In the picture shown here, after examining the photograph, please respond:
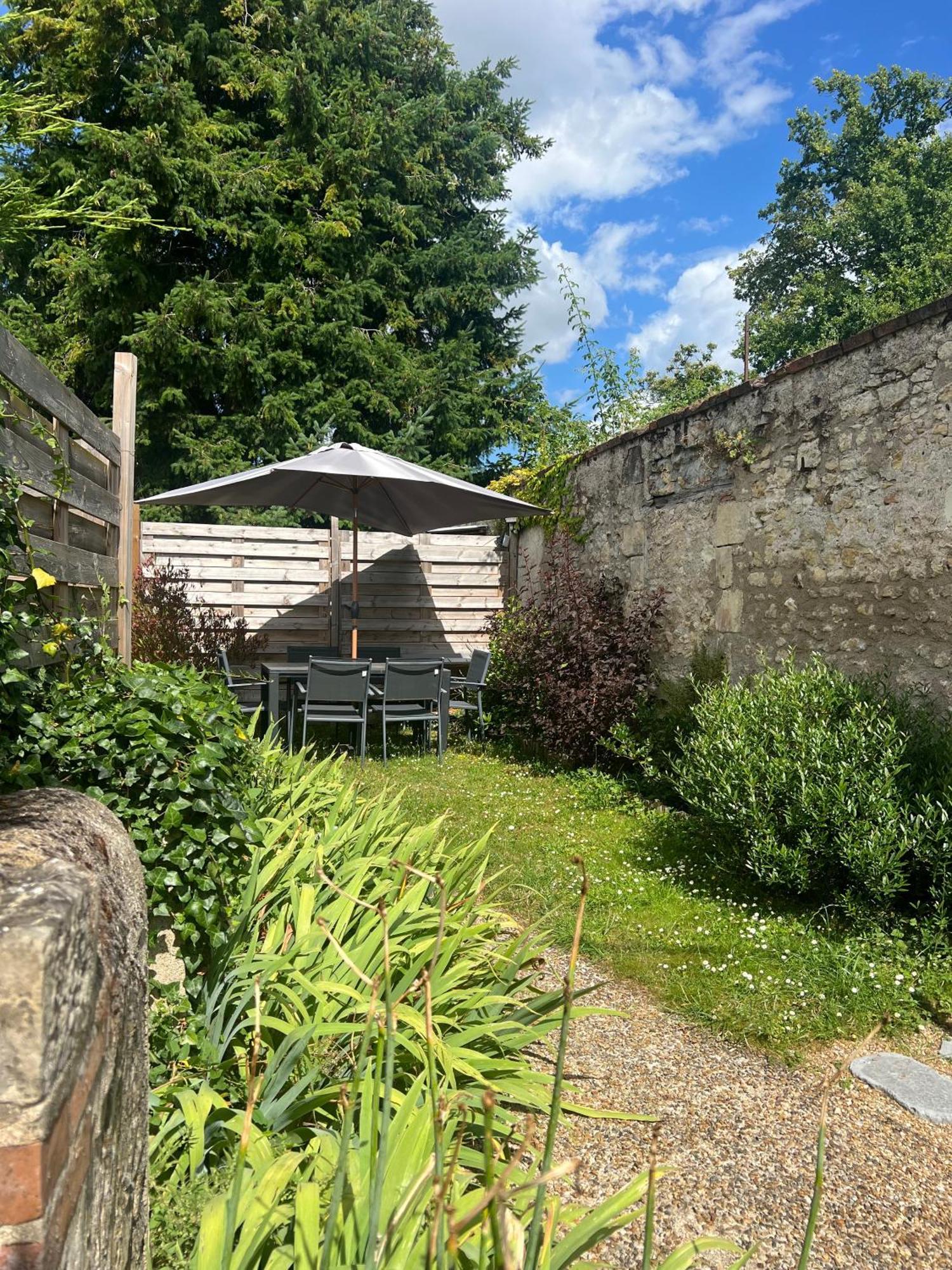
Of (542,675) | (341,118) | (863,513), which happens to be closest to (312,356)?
(341,118)

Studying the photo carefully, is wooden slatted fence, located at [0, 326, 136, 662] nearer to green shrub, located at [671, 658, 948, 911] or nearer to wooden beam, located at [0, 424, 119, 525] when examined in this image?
wooden beam, located at [0, 424, 119, 525]

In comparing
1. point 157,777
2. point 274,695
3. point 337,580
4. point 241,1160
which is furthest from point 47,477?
point 337,580

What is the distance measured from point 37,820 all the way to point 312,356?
42.7ft

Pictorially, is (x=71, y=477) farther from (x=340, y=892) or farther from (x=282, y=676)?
(x=282, y=676)

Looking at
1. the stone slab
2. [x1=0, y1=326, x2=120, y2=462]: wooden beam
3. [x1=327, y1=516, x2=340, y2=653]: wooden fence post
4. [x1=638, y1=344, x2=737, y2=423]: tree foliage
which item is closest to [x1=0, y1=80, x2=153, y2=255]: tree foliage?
[x1=0, y1=326, x2=120, y2=462]: wooden beam

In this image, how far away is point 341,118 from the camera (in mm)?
13148

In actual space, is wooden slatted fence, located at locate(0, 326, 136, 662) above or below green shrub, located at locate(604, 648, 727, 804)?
above

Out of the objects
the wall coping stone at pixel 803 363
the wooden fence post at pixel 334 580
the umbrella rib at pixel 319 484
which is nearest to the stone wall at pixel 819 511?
the wall coping stone at pixel 803 363

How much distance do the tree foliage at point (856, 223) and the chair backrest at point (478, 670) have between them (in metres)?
15.3

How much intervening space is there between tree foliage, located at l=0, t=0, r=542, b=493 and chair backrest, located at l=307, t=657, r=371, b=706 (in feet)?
21.4

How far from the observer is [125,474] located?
406 centimetres

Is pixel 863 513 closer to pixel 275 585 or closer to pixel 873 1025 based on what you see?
pixel 873 1025

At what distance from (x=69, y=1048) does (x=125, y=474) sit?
3625 mm

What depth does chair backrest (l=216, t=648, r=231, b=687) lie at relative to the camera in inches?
252
